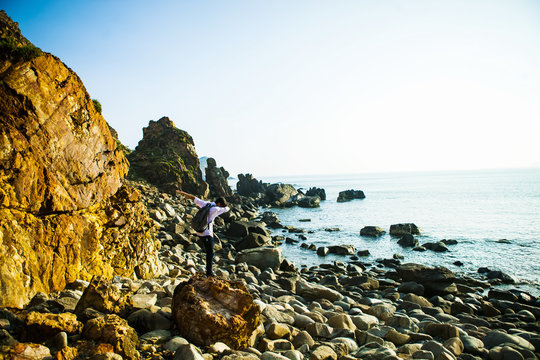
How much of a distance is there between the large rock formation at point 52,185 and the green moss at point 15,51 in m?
0.03

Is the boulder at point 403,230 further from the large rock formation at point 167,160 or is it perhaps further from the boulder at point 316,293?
the large rock formation at point 167,160

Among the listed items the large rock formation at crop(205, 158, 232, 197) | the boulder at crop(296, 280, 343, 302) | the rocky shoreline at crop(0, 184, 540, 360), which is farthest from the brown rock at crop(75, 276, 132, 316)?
the large rock formation at crop(205, 158, 232, 197)

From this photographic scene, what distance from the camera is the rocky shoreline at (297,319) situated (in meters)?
4.42

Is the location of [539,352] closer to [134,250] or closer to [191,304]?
[191,304]

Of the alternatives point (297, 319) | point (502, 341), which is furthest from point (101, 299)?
point (502, 341)

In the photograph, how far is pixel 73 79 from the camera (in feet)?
27.1

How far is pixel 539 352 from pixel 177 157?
45.6 metres

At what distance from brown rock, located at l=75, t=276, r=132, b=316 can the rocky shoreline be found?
0.7 inches

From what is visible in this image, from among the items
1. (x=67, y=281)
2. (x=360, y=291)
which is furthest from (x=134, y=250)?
(x=360, y=291)

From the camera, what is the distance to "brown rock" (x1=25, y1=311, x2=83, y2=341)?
4211 mm

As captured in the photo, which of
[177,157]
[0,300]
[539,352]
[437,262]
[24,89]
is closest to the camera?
[0,300]

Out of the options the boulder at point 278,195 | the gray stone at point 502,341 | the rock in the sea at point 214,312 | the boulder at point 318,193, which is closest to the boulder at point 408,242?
the gray stone at point 502,341

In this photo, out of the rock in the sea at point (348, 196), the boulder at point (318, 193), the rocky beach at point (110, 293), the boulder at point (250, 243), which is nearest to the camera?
the rocky beach at point (110, 293)

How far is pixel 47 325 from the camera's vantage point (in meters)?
4.30
